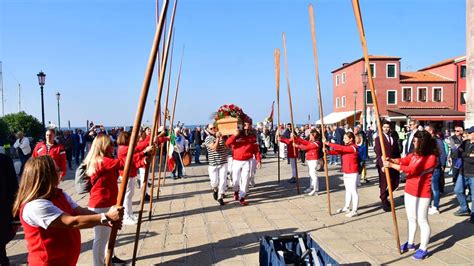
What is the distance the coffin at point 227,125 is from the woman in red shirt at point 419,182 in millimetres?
4954

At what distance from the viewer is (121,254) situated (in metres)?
6.06

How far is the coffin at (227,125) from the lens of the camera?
10289 millimetres

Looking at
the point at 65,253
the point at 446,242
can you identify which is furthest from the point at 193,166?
the point at 65,253

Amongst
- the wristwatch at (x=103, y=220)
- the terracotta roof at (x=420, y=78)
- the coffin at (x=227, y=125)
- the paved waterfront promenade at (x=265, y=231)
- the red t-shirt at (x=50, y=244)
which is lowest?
the paved waterfront promenade at (x=265, y=231)

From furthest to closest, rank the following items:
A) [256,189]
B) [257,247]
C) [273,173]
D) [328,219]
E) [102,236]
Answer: [273,173], [256,189], [328,219], [257,247], [102,236]

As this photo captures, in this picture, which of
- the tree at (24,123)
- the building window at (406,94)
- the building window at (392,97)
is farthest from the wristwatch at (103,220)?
the building window at (406,94)

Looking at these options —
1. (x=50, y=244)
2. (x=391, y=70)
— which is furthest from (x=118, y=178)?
(x=391, y=70)

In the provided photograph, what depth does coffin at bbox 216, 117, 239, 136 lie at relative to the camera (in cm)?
1029

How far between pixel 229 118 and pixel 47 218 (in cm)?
780

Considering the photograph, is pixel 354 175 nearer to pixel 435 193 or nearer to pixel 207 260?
pixel 435 193

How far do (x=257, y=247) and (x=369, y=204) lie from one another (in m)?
4.43

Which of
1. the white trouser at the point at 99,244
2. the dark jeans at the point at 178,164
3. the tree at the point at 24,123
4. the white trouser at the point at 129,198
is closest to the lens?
the white trouser at the point at 99,244

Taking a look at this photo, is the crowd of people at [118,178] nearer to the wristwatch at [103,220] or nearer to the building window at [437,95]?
the wristwatch at [103,220]

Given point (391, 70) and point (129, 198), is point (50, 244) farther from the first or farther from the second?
point (391, 70)
